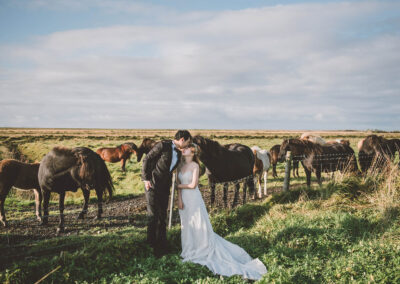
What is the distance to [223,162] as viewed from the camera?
8297mm

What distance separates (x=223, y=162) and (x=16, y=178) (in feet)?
21.1

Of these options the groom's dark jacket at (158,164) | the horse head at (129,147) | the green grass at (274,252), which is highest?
the groom's dark jacket at (158,164)

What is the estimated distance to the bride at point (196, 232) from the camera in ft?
14.7

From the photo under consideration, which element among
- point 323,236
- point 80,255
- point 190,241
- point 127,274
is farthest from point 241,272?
point 80,255

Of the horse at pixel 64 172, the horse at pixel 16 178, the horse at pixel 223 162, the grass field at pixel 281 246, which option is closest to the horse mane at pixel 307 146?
the horse at pixel 223 162

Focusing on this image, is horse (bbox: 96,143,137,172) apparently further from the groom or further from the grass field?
the groom

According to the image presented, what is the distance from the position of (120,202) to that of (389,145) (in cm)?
1311

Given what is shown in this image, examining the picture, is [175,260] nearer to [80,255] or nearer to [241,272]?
[241,272]

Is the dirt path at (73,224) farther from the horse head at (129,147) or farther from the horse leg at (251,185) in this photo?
the horse head at (129,147)

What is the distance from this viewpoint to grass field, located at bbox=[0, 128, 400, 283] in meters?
3.98

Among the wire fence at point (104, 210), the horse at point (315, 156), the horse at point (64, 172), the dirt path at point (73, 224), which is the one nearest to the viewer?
the wire fence at point (104, 210)

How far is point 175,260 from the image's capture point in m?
4.49

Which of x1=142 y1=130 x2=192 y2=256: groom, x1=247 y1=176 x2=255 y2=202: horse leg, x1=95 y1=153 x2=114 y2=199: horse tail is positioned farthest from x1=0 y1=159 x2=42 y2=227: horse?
x1=247 y1=176 x2=255 y2=202: horse leg

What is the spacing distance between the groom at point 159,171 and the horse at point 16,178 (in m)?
5.16
